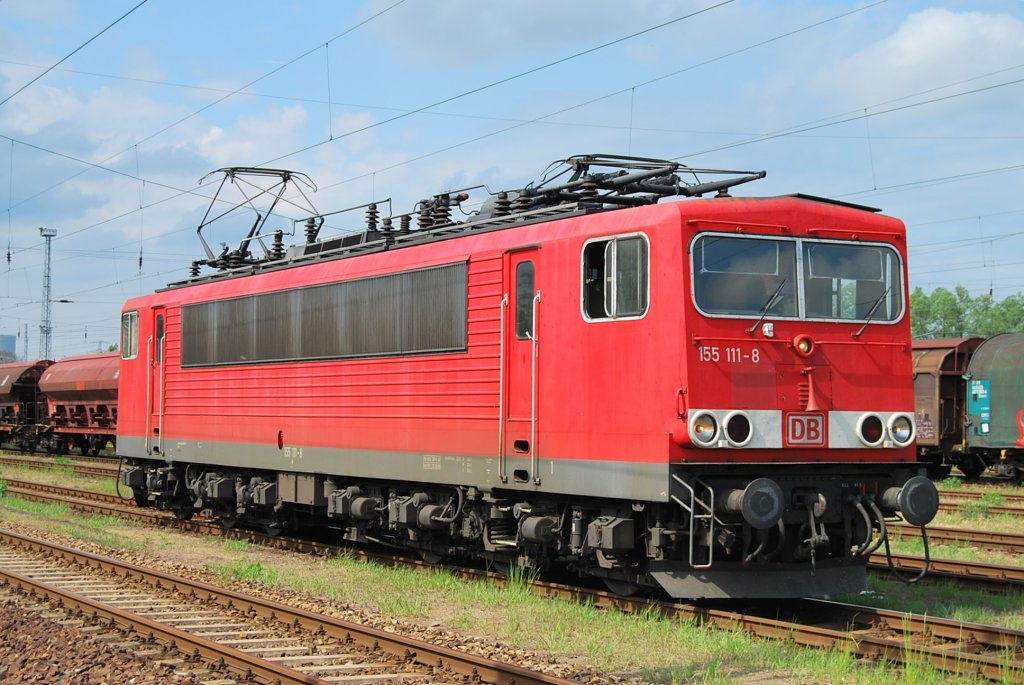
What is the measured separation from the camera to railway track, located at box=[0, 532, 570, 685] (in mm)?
8359

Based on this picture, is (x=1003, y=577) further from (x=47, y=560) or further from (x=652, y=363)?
(x=47, y=560)

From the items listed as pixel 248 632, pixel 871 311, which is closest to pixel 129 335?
pixel 248 632

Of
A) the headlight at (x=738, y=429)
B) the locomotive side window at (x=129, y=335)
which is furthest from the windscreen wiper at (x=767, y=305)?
the locomotive side window at (x=129, y=335)

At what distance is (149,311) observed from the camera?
19.7m

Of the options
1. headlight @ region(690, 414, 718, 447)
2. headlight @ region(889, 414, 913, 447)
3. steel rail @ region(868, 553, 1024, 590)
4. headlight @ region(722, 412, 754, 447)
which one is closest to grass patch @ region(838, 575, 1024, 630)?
steel rail @ region(868, 553, 1024, 590)

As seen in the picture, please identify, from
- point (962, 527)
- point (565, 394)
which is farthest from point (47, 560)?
point (962, 527)

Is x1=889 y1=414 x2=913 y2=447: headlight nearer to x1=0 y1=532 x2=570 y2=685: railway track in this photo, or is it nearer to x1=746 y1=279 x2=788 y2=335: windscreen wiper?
x1=746 y1=279 x2=788 y2=335: windscreen wiper

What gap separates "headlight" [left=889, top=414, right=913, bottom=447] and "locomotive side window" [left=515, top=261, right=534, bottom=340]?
3.56 m

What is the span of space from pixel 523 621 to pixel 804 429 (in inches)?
120

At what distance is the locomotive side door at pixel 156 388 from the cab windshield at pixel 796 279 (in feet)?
38.7

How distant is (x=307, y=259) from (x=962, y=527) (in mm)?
11097

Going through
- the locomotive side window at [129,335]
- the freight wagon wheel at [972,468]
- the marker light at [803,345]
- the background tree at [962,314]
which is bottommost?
the freight wagon wheel at [972,468]

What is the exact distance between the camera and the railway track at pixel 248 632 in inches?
329

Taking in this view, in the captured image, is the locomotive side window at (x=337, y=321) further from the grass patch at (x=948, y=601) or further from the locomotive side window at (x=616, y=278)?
the grass patch at (x=948, y=601)
